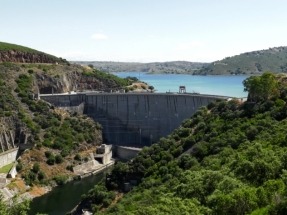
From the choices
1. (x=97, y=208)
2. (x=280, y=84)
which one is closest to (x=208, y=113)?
(x=280, y=84)

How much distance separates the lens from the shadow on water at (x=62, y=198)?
55169 mm

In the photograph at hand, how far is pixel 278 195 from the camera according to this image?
21234 mm

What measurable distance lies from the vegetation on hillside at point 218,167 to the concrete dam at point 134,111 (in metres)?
14.3

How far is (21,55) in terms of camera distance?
106 metres

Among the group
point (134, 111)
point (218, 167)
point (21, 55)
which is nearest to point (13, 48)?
point (21, 55)

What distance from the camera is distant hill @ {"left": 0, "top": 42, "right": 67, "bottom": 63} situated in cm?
10250

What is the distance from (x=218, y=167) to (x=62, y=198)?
97.0 feet

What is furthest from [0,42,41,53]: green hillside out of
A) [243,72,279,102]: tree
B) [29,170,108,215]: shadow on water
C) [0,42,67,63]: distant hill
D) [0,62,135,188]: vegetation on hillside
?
[243,72,279,102]: tree

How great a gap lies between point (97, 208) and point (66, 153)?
27750 millimetres

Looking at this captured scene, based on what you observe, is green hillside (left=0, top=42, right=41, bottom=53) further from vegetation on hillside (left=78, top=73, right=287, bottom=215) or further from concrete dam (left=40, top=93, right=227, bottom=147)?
vegetation on hillside (left=78, top=73, right=287, bottom=215)

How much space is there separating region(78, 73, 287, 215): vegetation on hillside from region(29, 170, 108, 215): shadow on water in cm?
873

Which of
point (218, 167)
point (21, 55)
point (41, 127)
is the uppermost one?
point (21, 55)

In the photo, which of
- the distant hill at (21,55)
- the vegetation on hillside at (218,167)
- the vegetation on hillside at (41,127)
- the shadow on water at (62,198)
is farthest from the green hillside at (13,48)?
the vegetation on hillside at (218,167)

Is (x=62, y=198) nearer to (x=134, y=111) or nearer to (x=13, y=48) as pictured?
(x=134, y=111)
